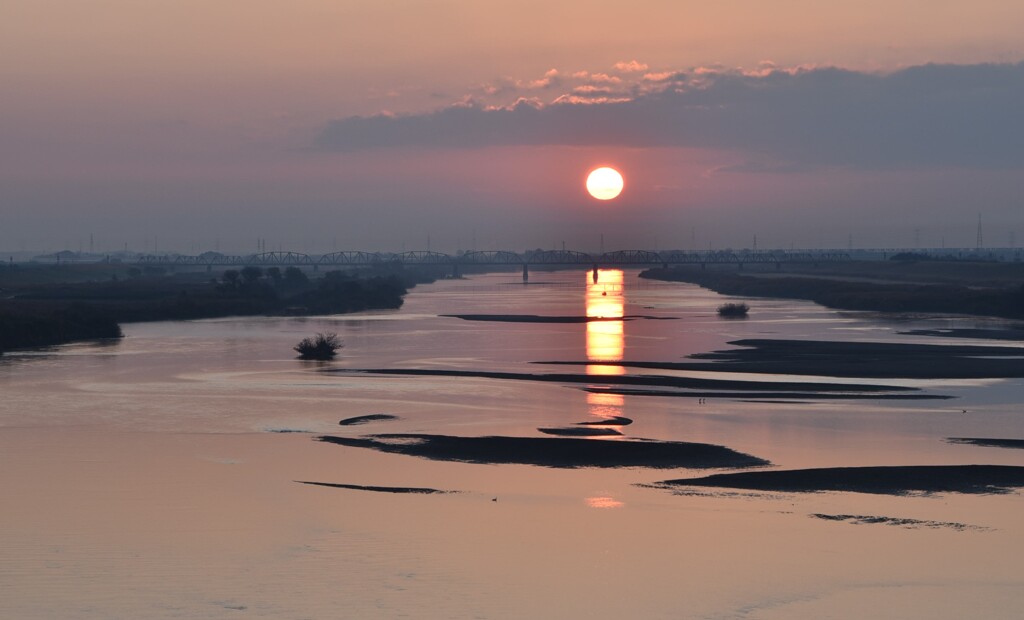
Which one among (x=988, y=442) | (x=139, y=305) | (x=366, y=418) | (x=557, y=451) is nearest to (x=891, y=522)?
(x=557, y=451)

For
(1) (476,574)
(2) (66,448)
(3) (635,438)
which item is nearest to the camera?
(1) (476,574)

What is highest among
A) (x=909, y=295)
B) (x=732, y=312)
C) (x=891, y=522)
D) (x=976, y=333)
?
(x=909, y=295)

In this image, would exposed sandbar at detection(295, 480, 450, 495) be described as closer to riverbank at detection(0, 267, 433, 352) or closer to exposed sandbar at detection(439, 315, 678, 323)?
riverbank at detection(0, 267, 433, 352)

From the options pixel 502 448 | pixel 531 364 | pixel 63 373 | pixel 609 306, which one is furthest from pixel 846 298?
pixel 502 448

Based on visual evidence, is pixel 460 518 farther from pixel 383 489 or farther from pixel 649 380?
pixel 649 380

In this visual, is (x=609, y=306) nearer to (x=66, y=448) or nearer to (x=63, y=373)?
(x=63, y=373)

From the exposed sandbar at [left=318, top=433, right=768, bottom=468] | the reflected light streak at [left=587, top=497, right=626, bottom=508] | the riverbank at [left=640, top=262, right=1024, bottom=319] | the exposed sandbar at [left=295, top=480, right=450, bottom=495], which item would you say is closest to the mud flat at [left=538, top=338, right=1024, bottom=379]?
the exposed sandbar at [left=318, top=433, right=768, bottom=468]
